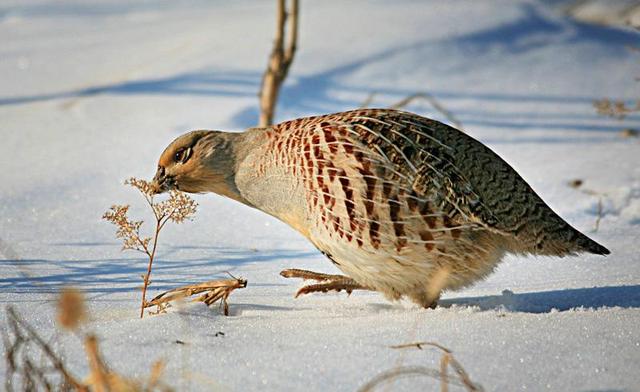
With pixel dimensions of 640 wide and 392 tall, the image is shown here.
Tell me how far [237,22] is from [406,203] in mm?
5733

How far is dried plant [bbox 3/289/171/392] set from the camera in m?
1.54

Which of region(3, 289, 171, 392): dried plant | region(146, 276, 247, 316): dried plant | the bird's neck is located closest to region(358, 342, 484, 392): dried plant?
region(3, 289, 171, 392): dried plant

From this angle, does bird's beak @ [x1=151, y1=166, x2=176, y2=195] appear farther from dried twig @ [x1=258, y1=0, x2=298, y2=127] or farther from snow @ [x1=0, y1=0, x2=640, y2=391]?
dried twig @ [x1=258, y1=0, x2=298, y2=127]

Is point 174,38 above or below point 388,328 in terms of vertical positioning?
above

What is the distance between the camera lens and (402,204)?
2.82m

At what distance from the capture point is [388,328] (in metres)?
2.52

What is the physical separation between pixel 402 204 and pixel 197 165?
950 mm

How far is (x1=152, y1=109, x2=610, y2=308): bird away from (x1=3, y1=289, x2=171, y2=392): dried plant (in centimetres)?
100

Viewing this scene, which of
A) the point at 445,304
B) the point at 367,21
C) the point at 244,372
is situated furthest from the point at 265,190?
the point at 367,21

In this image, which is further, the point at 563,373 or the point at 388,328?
the point at 388,328

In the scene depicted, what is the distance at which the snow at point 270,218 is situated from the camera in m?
2.31

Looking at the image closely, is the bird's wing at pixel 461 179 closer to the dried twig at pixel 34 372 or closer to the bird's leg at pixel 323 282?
the bird's leg at pixel 323 282

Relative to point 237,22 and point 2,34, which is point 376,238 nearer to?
point 237,22

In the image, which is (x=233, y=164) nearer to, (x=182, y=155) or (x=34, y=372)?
(x=182, y=155)
